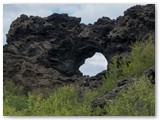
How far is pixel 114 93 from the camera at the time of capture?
10211 millimetres

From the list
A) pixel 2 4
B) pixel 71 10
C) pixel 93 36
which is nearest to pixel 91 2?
pixel 71 10

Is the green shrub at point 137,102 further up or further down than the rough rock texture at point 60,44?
further down

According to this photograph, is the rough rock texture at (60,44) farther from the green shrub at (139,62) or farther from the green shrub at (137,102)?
the green shrub at (137,102)

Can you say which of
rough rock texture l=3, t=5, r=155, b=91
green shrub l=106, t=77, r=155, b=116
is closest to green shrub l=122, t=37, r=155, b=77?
rough rock texture l=3, t=5, r=155, b=91

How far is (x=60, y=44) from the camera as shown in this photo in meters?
20.0

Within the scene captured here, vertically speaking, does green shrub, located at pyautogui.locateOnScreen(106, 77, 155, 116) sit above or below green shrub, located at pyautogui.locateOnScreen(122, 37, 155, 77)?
below

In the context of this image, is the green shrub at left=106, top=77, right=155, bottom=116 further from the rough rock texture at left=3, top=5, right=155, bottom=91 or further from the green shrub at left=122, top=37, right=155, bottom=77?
the rough rock texture at left=3, top=5, right=155, bottom=91

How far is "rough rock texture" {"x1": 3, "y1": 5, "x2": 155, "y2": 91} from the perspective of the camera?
16.6m

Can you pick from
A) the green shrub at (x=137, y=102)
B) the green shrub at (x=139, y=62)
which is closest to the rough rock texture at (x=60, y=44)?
the green shrub at (x=139, y=62)

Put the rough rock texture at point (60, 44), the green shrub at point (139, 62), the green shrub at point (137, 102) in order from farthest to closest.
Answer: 1. the rough rock texture at point (60, 44)
2. the green shrub at point (139, 62)
3. the green shrub at point (137, 102)

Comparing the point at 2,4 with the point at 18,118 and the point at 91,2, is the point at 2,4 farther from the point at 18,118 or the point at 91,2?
the point at 18,118

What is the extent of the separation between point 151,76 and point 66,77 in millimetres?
9697

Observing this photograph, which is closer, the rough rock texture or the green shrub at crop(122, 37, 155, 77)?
the green shrub at crop(122, 37, 155, 77)

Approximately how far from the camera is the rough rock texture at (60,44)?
16625 millimetres
